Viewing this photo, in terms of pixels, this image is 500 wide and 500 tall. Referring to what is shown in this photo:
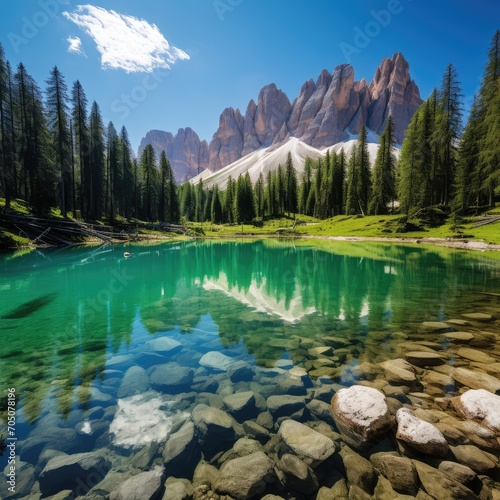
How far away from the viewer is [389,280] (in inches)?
776

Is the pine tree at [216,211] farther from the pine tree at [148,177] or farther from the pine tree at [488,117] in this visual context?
the pine tree at [488,117]

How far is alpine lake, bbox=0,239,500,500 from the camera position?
4285 millimetres

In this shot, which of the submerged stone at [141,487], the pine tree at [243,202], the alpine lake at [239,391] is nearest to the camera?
the submerged stone at [141,487]

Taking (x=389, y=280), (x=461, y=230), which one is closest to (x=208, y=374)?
(x=389, y=280)

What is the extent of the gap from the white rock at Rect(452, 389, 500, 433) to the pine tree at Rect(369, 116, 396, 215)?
233ft

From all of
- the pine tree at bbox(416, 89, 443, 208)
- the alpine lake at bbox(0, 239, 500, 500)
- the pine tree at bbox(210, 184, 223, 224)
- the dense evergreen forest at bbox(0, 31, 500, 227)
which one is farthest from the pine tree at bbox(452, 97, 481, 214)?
the pine tree at bbox(210, 184, 223, 224)

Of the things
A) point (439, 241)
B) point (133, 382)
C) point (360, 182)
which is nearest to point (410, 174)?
point (439, 241)

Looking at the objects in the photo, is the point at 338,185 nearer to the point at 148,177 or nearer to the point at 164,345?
the point at 148,177

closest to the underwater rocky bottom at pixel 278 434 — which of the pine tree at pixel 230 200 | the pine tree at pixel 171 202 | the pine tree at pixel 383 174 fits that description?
the pine tree at pixel 383 174

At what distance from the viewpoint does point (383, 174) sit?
67750 millimetres

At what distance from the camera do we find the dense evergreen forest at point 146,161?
141 feet

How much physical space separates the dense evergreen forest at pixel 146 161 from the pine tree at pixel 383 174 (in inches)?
9.9

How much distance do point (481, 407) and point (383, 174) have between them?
236 feet

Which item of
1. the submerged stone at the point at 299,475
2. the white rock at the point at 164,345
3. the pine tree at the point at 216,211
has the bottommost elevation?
the submerged stone at the point at 299,475
